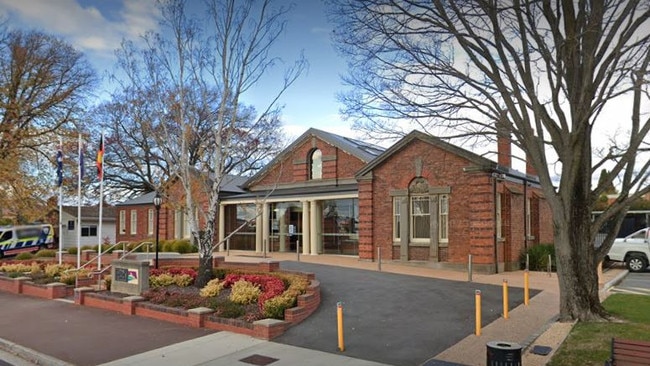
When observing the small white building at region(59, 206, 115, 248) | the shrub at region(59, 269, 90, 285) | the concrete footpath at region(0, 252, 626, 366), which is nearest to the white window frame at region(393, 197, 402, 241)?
the concrete footpath at region(0, 252, 626, 366)

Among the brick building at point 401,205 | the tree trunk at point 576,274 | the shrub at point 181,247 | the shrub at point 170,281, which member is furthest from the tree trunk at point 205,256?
the shrub at point 181,247

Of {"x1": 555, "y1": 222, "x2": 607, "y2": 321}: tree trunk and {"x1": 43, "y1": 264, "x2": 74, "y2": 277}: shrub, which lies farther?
{"x1": 43, "y1": 264, "x2": 74, "y2": 277}: shrub

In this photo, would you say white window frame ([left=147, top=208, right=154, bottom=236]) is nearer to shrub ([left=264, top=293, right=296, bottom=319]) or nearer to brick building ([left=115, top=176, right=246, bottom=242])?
brick building ([left=115, top=176, right=246, bottom=242])

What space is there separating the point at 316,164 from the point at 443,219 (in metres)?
10.5

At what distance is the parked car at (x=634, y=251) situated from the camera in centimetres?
2272

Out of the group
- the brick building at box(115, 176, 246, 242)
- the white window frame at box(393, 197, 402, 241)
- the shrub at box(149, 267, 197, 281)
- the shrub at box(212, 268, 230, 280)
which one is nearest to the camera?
the shrub at box(212, 268, 230, 280)

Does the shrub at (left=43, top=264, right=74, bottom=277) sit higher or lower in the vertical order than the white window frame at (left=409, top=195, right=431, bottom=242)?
lower

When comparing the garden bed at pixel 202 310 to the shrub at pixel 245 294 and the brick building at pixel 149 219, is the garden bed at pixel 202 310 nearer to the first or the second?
the shrub at pixel 245 294

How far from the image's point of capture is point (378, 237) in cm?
2320

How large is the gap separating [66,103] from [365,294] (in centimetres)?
2737

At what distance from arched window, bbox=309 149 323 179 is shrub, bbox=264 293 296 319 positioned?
18046 millimetres

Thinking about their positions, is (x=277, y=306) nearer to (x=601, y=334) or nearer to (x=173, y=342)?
(x=173, y=342)

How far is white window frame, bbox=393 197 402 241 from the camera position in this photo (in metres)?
22.6

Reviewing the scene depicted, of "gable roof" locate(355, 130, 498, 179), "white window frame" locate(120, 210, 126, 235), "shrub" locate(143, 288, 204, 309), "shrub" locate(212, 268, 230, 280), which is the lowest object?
"shrub" locate(143, 288, 204, 309)
